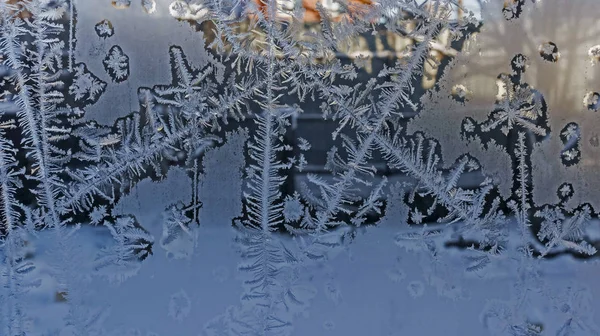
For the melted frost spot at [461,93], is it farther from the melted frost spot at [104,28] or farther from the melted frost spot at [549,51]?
the melted frost spot at [104,28]

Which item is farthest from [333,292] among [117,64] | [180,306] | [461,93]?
[117,64]

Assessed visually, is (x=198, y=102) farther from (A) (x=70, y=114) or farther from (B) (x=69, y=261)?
(B) (x=69, y=261)

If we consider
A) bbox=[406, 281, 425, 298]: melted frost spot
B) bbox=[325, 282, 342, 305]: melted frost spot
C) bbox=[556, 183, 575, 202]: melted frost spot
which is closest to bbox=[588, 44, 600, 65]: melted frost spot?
bbox=[556, 183, 575, 202]: melted frost spot

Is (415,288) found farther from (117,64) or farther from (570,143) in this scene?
(117,64)

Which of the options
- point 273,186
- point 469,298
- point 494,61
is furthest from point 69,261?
point 494,61

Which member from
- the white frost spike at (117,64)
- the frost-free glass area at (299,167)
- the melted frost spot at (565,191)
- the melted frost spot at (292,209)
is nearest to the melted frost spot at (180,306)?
the frost-free glass area at (299,167)

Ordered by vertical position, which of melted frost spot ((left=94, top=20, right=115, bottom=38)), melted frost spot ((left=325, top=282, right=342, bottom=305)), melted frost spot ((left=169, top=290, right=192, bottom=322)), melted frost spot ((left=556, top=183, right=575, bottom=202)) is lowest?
melted frost spot ((left=169, top=290, right=192, bottom=322))

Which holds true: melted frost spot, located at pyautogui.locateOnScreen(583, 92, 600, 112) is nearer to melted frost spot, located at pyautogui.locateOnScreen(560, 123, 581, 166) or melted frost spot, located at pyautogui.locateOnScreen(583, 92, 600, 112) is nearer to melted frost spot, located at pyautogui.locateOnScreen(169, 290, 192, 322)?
melted frost spot, located at pyautogui.locateOnScreen(560, 123, 581, 166)
